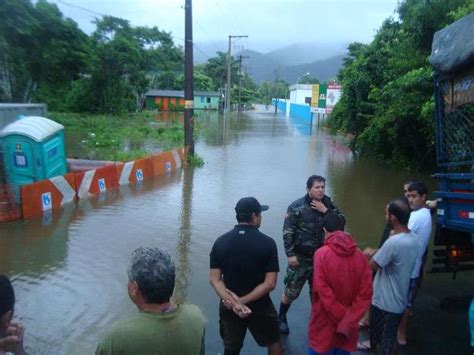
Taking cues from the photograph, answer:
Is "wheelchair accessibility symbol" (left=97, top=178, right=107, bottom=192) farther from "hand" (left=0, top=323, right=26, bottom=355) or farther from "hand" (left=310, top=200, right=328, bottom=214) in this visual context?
"hand" (left=0, top=323, right=26, bottom=355)

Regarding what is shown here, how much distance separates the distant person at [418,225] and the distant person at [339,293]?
1.31 metres

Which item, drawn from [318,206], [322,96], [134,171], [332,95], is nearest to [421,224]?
[318,206]

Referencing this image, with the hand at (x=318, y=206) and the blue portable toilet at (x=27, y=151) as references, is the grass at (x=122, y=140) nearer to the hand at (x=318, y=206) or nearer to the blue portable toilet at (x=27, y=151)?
the blue portable toilet at (x=27, y=151)

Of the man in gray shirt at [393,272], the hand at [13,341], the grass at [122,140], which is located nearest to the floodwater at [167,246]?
the man in gray shirt at [393,272]

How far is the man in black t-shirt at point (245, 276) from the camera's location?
11.5ft

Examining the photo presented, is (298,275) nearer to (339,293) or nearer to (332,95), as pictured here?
(339,293)

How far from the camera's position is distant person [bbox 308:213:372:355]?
3.35 metres

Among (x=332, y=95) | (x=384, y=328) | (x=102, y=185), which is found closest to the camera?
(x=384, y=328)

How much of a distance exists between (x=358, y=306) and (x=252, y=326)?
85 cm

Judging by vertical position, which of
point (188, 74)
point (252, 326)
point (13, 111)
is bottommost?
point (252, 326)

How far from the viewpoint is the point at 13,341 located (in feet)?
8.15

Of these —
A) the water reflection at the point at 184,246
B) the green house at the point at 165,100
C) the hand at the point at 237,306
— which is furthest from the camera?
the green house at the point at 165,100

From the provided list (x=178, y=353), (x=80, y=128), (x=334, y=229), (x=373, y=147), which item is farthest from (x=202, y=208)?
(x=80, y=128)

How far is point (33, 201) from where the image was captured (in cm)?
922
